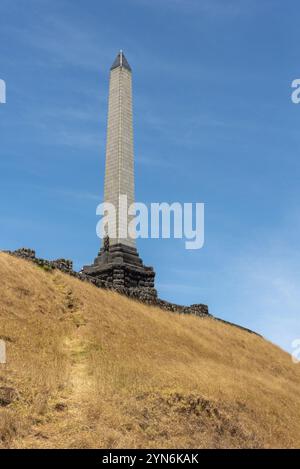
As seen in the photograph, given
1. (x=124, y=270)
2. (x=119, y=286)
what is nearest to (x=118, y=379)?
(x=119, y=286)

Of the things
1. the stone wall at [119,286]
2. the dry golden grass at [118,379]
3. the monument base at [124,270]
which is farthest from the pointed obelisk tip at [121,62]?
the dry golden grass at [118,379]

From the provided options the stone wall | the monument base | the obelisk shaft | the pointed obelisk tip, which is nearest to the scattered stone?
the stone wall

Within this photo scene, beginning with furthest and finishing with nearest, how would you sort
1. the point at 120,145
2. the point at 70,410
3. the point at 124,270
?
1. the point at 120,145
2. the point at 124,270
3. the point at 70,410

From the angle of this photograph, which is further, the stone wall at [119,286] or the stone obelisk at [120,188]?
the stone obelisk at [120,188]

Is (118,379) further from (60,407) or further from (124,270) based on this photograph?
(124,270)

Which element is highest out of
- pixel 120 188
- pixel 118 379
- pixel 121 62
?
pixel 121 62

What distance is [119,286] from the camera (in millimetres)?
34375

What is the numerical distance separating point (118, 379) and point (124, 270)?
17.3 metres

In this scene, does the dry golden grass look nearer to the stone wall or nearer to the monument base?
the stone wall

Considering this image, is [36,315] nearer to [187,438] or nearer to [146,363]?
[146,363]

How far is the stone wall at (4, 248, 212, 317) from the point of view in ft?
100

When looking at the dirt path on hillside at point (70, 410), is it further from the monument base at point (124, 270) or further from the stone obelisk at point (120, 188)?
the stone obelisk at point (120, 188)

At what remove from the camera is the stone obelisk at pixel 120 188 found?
3753 cm
